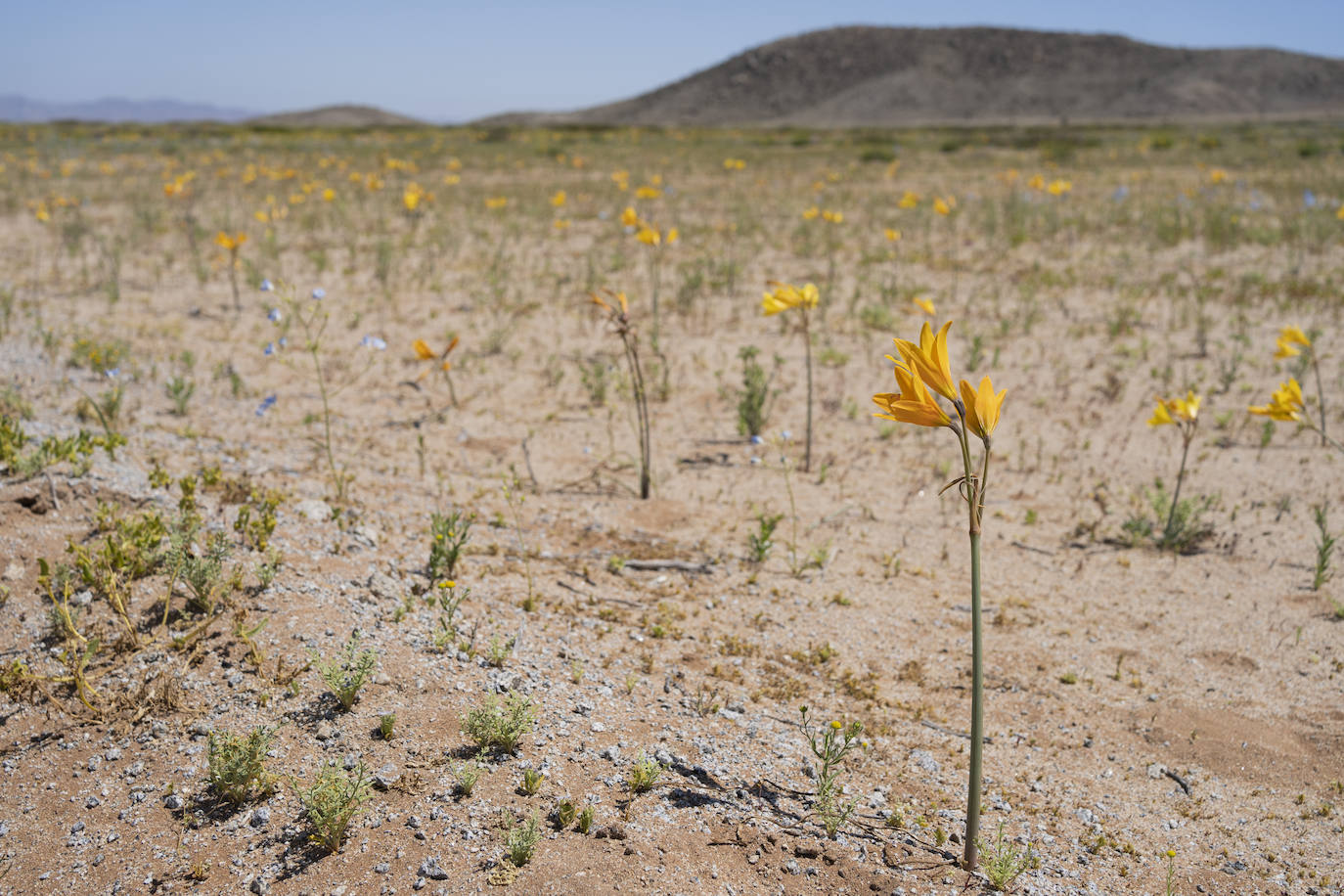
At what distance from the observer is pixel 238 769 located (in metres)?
2.25

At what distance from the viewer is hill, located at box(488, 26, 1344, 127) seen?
75750 millimetres

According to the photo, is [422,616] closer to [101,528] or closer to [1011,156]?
[101,528]

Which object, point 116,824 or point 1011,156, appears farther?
point 1011,156

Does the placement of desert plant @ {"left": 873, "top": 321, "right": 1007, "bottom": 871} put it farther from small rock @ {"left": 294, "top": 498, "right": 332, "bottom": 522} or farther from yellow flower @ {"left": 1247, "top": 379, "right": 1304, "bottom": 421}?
small rock @ {"left": 294, "top": 498, "right": 332, "bottom": 522}

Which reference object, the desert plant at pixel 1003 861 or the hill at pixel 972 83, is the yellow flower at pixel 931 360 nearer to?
the desert plant at pixel 1003 861

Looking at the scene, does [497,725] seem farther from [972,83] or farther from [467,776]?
[972,83]

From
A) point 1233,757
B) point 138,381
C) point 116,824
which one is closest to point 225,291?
point 138,381

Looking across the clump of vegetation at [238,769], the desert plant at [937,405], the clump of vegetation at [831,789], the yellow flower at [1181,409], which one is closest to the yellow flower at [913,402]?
the desert plant at [937,405]

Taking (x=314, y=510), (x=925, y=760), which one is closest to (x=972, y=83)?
(x=314, y=510)

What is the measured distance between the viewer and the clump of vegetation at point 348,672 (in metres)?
2.56

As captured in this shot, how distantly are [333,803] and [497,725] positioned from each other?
0.49 metres

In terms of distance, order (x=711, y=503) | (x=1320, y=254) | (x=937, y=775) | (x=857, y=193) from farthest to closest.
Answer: (x=857, y=193), (x=1320, y=254), (x=711, y=503), (x=937, y=775)

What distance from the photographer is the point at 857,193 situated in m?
17.2

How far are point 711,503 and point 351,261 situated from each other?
745 cm
